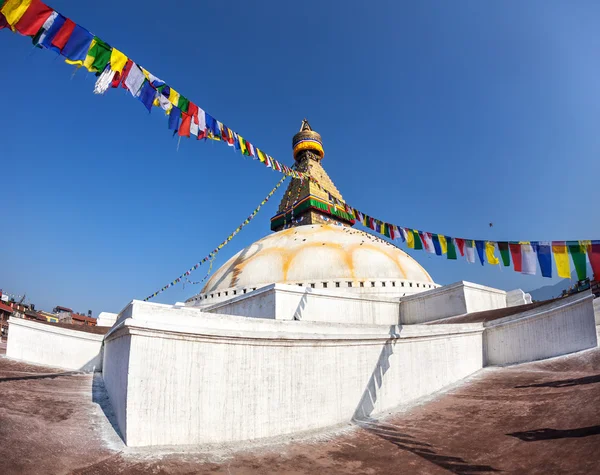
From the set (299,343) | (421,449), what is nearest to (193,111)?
(299,343)

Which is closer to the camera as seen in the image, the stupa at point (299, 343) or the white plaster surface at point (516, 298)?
the stupa at point (299, 343)

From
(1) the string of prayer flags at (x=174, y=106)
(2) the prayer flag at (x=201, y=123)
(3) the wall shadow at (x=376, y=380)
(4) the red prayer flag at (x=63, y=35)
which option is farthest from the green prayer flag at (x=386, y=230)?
(4) the red prayer flag at (x=63, y=35)

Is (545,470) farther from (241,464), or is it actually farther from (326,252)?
(326,252)

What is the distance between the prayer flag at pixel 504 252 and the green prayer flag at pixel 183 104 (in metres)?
7.96

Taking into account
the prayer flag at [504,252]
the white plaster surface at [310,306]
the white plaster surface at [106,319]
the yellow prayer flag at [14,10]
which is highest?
the yellow prayer flag at [14,10]

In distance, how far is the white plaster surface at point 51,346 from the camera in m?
11.1

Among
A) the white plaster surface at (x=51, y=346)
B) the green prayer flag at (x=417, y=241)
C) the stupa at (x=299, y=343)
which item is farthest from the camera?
the green prayer flag at (x=417, y=241)

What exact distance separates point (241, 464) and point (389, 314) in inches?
394

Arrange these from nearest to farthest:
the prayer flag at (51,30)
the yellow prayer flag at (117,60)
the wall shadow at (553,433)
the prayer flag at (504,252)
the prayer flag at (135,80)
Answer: the wall shadow at (553,433) → the prayer flag at (51,30) → the yellow prayer flag at (117,60) → the prayer flag at (135,80) → the prayer flag at (504,252)

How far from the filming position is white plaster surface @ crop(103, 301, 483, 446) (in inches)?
189

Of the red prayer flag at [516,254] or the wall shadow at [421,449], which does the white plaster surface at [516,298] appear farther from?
the wall shadow at [421,449]

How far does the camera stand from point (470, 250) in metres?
10.7

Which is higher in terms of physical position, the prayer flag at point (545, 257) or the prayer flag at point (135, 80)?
the prayer flag at point (135, 80)

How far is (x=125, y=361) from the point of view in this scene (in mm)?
5023
